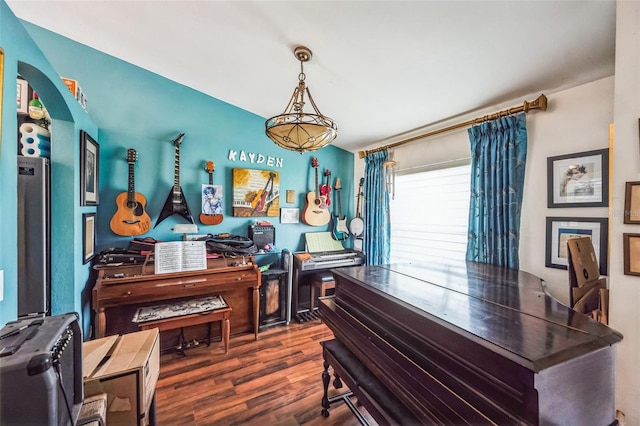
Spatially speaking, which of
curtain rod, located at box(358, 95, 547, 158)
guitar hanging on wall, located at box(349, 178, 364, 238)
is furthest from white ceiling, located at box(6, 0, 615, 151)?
guitar hanging on wall, located at box(349, 178, 364, 238)

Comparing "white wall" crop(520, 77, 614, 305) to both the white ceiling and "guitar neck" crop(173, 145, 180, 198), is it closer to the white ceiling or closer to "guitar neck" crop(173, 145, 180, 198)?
the white ceiling

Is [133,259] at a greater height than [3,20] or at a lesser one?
lesser

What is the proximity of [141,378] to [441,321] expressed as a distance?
4.86ft

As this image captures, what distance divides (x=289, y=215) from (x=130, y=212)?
1780 mm

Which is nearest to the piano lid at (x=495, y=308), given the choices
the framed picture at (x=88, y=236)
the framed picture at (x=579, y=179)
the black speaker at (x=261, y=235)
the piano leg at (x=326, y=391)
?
the piano leg at (x=326, y=391)

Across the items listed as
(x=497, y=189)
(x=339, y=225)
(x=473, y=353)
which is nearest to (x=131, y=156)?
(x=339, y=225)

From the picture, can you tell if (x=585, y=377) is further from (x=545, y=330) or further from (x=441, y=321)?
(x=441, y=321)

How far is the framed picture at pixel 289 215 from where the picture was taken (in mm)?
3480

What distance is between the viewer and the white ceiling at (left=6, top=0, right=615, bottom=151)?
138cm

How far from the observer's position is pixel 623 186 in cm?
124

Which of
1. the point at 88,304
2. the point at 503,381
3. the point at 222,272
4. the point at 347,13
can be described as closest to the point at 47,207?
the point at 88,304

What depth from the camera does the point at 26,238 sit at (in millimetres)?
1689

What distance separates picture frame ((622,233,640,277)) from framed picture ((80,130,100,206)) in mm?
3498

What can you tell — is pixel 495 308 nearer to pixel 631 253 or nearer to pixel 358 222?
pixel 631 253
